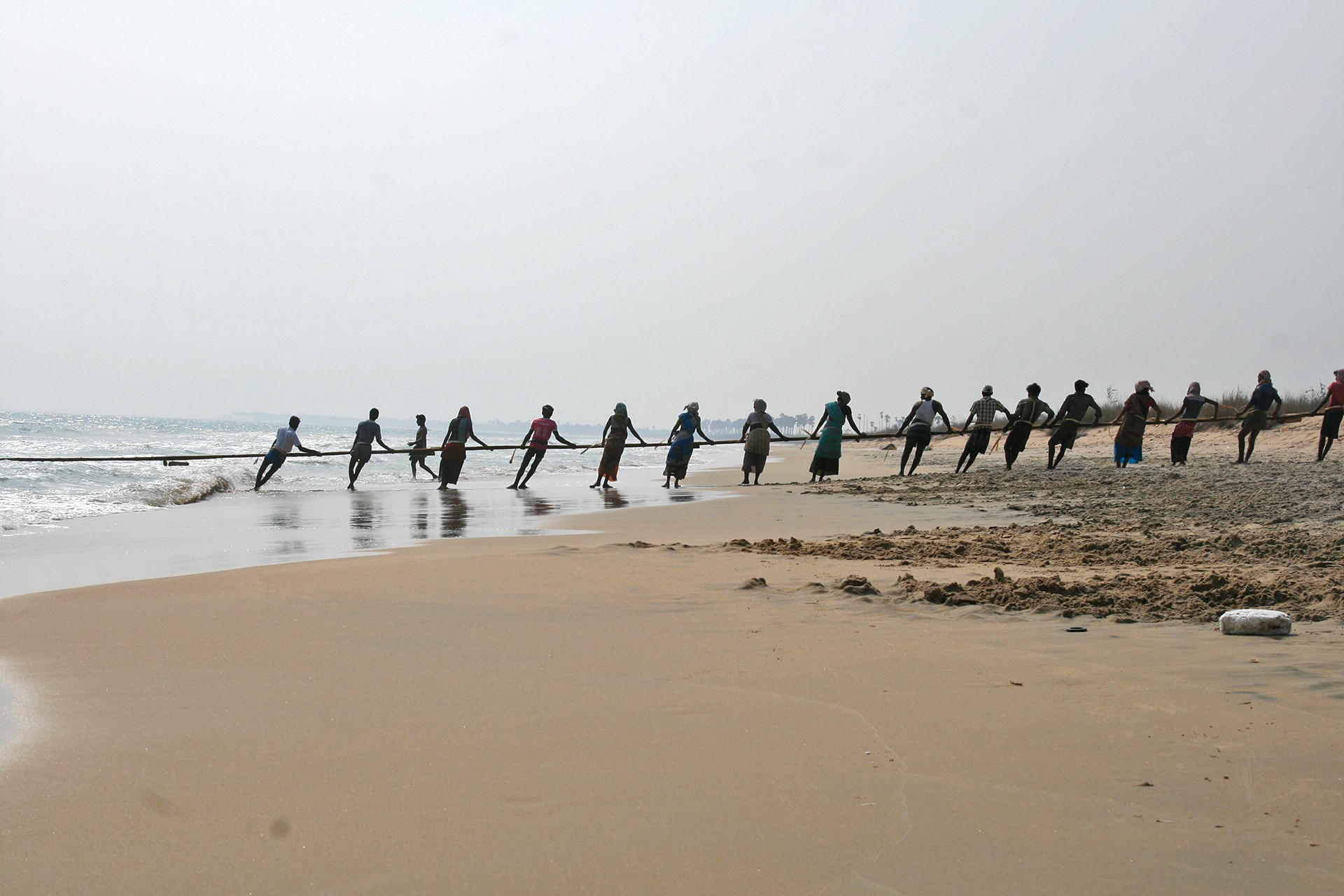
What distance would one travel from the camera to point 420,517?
12.6m

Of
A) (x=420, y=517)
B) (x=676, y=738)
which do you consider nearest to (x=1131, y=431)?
(x=420, y=517)

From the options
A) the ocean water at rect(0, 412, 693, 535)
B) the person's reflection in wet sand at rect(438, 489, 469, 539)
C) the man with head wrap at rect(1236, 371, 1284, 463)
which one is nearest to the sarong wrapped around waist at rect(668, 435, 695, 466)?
the person's reflection in wet sand at rect(438, 489, 469, 539)

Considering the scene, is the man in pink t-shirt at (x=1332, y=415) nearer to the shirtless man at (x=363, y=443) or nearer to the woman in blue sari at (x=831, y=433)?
the woman in blue sari at (x=831, y=433)

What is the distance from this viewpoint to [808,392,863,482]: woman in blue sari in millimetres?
18016

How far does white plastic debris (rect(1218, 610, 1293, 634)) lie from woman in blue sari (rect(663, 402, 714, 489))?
47.5ft

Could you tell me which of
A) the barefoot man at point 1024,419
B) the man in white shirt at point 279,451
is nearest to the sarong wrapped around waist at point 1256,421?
the barefoot man at point 1024,419

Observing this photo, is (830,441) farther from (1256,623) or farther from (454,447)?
(1256,623)

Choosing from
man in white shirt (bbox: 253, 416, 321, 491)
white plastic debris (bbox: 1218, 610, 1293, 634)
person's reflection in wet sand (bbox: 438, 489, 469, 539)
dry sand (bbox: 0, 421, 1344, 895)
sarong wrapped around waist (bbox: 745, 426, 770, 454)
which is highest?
sarong wrapped around waist (bbox: 745, 426, 770, 454)

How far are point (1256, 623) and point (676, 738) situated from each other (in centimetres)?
284

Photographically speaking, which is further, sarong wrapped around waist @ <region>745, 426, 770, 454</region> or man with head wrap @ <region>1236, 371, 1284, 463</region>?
sarong wrapped around waist @ <region>745, 426, 770, 454</region>

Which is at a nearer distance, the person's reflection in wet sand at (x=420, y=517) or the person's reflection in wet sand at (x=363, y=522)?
the person's reflection in wet sand at (x=363, y=522)

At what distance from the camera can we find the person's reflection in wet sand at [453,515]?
10305 millimetres

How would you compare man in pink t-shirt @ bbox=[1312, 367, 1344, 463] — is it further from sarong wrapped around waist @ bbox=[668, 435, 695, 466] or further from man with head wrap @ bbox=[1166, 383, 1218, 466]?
sarong wrapped around waist @ bbox=[668, 435, 695, 466]

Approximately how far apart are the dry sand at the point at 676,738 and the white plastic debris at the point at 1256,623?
0.09 m
